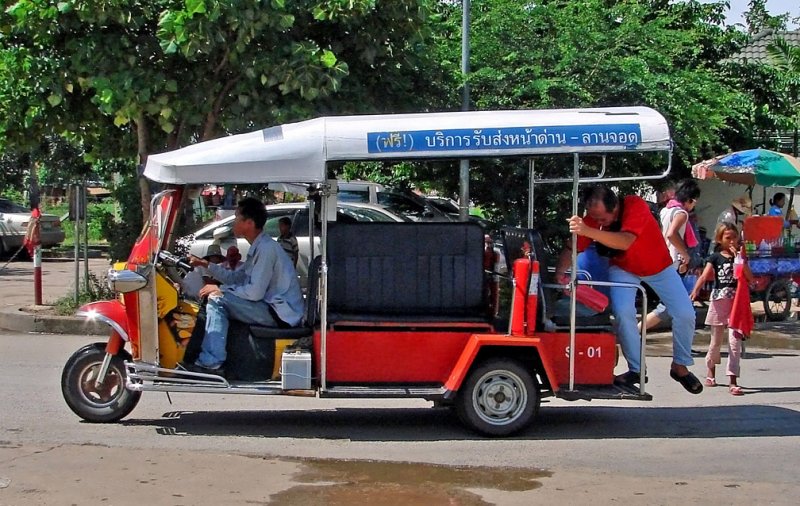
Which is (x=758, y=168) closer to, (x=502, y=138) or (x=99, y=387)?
(x=502, y=138)

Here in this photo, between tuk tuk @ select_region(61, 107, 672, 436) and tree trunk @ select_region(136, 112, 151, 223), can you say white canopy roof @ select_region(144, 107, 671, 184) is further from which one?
tree trunk @ select_region(136, 112, 151, 223)

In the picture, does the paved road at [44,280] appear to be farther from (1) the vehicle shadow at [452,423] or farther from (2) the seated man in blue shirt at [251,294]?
(2) the seated man in blue shirt at [251,294]

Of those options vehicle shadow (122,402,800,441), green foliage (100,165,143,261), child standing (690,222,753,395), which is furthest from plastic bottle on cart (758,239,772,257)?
green foliage (100,165,143,261)

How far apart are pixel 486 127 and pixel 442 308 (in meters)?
1.38

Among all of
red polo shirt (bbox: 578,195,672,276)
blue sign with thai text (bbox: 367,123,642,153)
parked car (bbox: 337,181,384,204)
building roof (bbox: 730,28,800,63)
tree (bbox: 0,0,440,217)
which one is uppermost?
building roof (bbox: 730,28,800,63)

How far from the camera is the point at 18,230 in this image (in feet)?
83.0

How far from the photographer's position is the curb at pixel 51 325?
12.9 metres

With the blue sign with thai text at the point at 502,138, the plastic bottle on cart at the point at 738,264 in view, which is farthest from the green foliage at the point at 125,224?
the plastic bottle on cart at the point at 738,264

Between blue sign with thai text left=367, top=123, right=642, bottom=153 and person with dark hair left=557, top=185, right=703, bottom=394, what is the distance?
0.66 meters

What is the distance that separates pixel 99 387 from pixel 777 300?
9987 mm

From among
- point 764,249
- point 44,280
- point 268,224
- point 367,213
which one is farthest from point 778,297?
point 44,280

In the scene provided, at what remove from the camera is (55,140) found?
2366 centimetres

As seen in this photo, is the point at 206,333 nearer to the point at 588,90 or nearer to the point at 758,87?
the point at 588,90

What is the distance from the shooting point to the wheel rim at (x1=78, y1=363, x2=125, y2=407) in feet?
24.6
